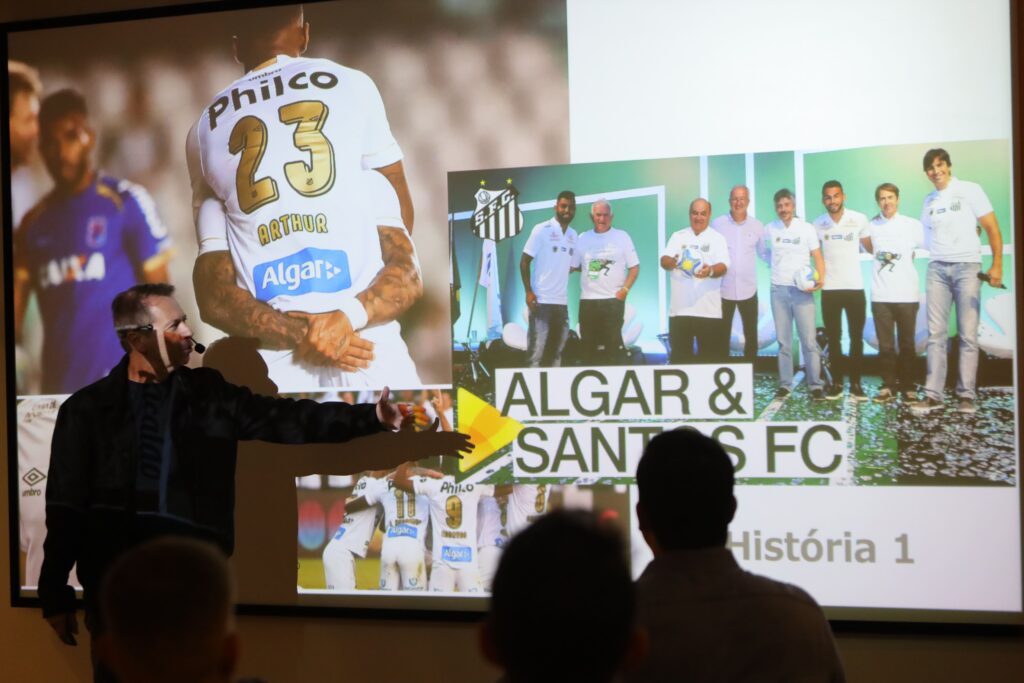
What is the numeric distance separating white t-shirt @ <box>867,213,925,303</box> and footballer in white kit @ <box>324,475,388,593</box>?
162 centimetres

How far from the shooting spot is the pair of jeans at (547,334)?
2984 millimetres

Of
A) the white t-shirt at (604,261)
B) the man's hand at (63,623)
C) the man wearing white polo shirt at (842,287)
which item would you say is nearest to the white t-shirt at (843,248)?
the man wearing white polo shirt at (842,287)

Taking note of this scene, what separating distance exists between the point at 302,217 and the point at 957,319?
6.64ft

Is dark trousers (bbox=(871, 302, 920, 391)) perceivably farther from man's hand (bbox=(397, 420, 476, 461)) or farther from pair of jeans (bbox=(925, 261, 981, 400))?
man's hand (bbox=(397, 420, 476, 461))

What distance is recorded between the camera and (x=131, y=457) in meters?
2.84

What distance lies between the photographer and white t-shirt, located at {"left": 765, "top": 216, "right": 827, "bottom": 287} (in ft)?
9.30

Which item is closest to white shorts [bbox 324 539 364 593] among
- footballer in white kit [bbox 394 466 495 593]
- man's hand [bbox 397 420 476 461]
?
footballer in white kit [bbox 394 466 495 593]

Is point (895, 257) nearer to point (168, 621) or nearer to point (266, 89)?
point (266, 89)

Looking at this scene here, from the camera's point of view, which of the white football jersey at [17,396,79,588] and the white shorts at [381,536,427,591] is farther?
the white football jersey at [17,396,79,588]

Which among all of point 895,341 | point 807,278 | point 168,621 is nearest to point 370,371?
point 807,278

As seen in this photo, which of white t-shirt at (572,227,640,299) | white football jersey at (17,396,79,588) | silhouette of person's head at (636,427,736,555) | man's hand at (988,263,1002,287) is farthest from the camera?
white football jersey at (17,396,79,588)

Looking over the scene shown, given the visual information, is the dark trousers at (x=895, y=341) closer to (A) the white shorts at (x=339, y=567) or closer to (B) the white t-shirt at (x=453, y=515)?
(B) the white t-shirt at (x=453, y=515)

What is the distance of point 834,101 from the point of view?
284cm

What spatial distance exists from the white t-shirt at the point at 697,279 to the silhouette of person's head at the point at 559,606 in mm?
1895
